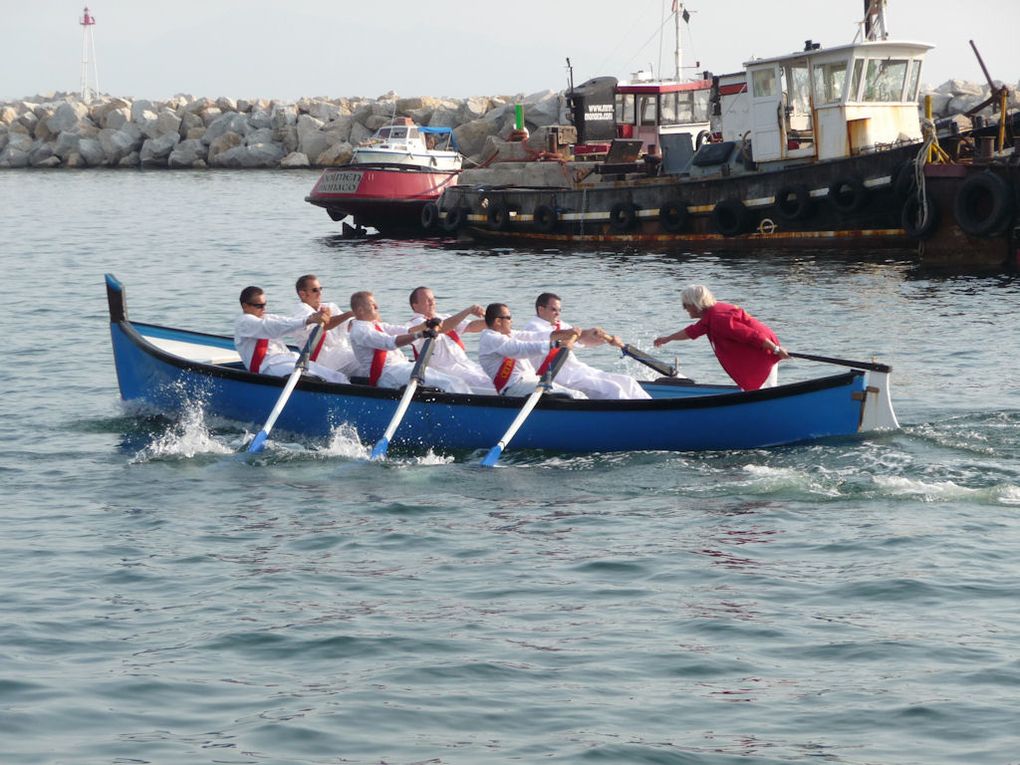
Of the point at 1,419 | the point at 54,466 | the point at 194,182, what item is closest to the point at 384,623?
the point at 54,466

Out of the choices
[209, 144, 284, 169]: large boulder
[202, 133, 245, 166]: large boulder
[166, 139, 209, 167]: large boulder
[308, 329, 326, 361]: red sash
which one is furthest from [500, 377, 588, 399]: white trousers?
[166, 139, 209, 167]: large boulder

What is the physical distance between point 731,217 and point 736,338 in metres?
18.6

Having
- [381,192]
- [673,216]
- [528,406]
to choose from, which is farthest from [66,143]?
[528,406]

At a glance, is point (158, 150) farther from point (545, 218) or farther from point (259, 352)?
point (259, 352)

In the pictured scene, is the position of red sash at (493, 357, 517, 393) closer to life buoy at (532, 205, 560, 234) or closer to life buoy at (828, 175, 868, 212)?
life buoy at (828, 175, 868, 212)

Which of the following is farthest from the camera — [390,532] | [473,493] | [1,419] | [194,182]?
[194,182]

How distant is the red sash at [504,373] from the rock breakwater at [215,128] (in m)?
53.3

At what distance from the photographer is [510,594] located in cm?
957

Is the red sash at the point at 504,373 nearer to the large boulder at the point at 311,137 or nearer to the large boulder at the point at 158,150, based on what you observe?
the large boulder at the point at 311,137

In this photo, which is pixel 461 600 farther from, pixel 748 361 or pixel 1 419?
pixel 1 419

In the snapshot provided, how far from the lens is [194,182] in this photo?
217 feet

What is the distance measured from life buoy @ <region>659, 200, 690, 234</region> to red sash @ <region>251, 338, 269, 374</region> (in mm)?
18534

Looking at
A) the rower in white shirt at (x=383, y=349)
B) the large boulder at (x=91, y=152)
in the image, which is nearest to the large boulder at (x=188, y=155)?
the large boulder at (x=91, y=152)

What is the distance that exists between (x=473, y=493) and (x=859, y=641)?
14.2 feet
